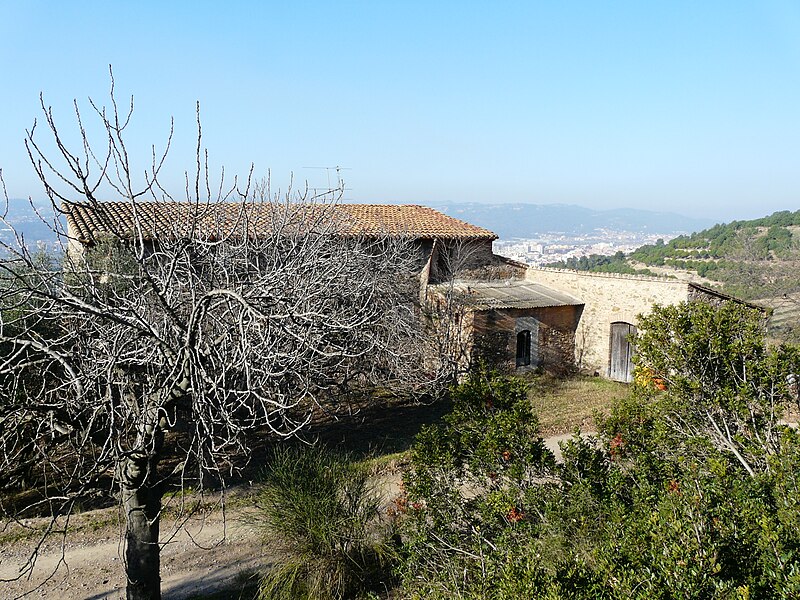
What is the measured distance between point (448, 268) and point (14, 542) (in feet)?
43.8

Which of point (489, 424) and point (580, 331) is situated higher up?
point (489, 424)

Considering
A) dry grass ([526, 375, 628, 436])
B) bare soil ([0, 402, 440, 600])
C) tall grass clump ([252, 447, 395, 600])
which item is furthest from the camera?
dry grass ([526, 375, 628, 436])

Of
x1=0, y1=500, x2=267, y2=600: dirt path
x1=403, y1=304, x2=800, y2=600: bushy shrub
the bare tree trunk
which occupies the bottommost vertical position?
x1=0, y1=500, x2=267, y2=600: dirt path

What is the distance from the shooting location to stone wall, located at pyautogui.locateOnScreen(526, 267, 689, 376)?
16453mm

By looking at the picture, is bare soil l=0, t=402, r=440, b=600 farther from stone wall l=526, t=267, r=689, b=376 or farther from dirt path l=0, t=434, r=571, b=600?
stone wall l=526, t=267, r=689, b=376

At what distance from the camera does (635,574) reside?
10.3ft

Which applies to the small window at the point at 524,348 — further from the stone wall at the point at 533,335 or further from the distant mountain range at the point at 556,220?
the distant mountain range at the point at 556,220

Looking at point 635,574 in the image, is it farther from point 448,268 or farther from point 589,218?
point 589,218

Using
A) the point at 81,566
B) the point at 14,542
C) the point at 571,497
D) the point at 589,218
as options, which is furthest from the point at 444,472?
the point at 589,218

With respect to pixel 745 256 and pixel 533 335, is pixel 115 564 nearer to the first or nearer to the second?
pixel 533 335

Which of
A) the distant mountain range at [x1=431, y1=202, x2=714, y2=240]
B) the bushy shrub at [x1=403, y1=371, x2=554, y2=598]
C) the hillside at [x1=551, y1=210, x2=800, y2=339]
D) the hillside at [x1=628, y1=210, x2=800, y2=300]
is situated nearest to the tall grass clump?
the bushy shrub at [x1=403, y1=371, x2=554, y2=598]

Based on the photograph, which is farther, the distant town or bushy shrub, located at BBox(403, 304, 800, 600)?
the distant town

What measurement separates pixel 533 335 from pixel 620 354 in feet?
8.88

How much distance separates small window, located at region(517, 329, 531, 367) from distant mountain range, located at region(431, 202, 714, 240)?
5191 centimetres
